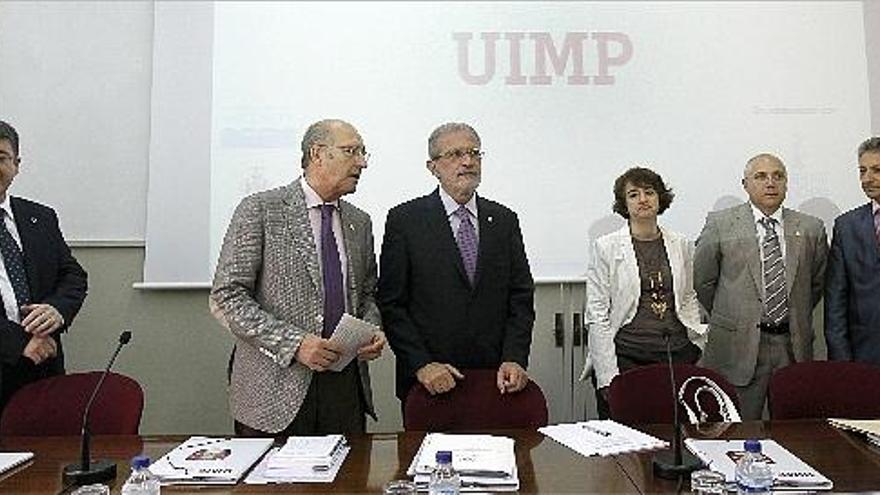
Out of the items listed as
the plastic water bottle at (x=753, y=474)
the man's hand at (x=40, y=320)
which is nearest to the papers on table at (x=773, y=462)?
the plastic water bottle at (x=753, y=474)

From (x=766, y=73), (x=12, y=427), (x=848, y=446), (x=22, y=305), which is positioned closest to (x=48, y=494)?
(x=12, y=427)

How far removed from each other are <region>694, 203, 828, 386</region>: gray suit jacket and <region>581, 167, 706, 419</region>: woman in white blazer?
0.26 meters

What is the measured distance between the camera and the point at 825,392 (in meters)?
2.52

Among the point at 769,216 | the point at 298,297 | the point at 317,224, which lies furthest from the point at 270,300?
the point at 769,216

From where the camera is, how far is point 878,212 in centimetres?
311

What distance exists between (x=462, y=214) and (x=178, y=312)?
161cm

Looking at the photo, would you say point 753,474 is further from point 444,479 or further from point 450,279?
point 450,279

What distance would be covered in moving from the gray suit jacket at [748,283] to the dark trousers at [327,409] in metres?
1.68

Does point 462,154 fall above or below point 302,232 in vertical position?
above

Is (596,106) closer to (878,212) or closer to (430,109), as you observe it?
(430,109)

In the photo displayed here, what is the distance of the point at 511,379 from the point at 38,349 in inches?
62.0

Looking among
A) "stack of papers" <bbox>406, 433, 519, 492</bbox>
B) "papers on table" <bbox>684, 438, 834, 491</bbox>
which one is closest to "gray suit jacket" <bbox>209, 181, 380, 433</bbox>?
"stack of papers" <bbox>406, 433, 519, 492</bbox>

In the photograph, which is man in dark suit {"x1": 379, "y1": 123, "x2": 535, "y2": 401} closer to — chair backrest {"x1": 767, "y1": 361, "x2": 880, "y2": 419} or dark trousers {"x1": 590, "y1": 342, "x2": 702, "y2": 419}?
dark trousers {"x1": 590, "y1": 342, "x2": 702, "y2": 419}

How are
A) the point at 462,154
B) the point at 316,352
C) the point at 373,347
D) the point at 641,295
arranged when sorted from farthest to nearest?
1. the point at 641,295
2. the point at 462,154
3. the point at 373,347
4. the point at 316,352
